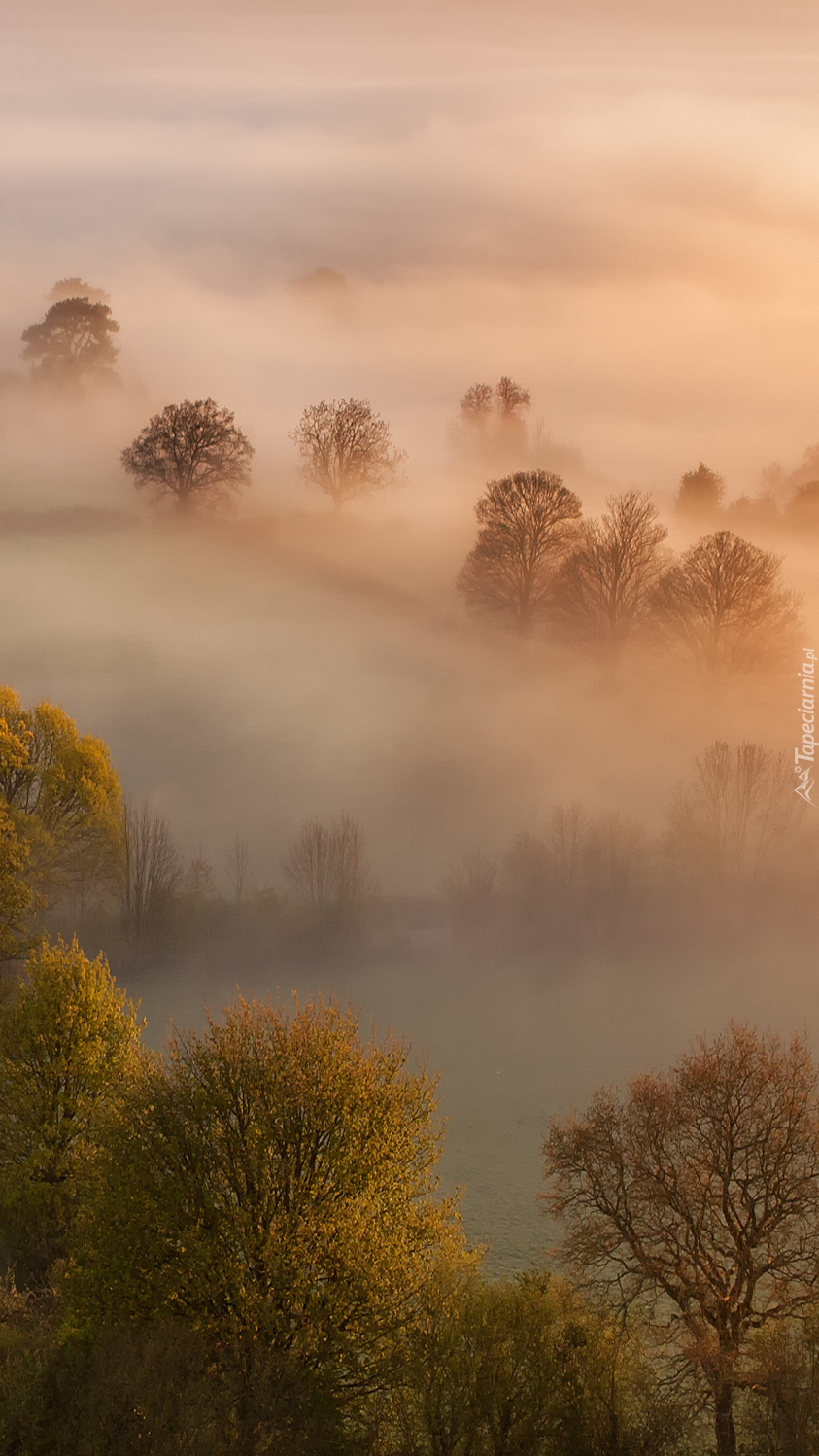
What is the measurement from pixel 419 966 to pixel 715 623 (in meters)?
34.2

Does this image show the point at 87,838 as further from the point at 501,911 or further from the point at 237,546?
the point at 237,546

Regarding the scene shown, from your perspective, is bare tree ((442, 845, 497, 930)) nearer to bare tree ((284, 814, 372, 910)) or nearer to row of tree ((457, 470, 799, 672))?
bare tree ((284, 814, 372, 910))

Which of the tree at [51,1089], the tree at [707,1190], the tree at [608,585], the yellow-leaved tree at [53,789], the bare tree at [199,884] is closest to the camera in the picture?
the tree at [707,1190]

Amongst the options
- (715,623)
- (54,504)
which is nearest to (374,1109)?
(715,623)

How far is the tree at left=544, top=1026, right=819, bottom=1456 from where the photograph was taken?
2892 cm

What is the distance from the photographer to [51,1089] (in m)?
35.0

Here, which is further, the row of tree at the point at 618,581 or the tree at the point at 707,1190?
the row of tree at the point at 618,581

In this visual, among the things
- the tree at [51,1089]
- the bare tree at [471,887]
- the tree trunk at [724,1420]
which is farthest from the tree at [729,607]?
the tree trunk at [724,1420]

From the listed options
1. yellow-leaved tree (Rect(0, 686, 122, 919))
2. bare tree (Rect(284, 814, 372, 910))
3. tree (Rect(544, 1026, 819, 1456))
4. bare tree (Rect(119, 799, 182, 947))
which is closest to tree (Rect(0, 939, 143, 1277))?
tree (Rect(544, 1026, 819, 1456))

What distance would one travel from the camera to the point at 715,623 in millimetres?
86812

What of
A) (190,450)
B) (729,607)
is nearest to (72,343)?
(190,450)

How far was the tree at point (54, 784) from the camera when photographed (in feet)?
167

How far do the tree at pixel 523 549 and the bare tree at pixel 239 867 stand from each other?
28.9 m

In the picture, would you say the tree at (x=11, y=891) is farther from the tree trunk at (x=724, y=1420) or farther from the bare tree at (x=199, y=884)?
the tree trunk at (x=724, y=1420)
